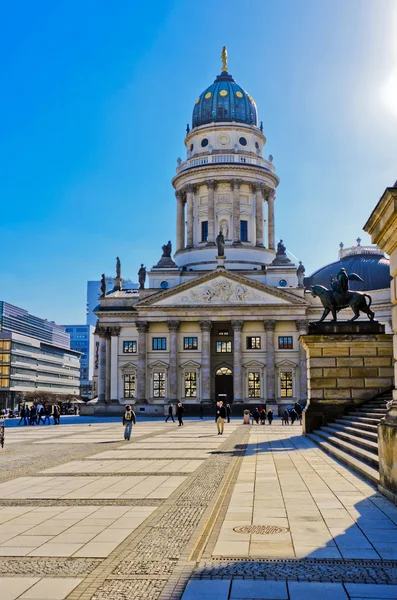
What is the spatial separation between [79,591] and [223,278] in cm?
7075

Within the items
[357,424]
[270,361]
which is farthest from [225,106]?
[357,424]

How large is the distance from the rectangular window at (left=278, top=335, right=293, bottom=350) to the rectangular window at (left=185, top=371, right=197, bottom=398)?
10781mm

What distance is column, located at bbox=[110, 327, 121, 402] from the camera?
263 feet

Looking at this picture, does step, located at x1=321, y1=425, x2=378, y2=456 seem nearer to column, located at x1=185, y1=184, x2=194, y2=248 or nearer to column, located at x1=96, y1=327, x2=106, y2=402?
column, located at x1=96, y1=327, x2=106, y2=402

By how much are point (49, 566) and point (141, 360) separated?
70016 millimetres

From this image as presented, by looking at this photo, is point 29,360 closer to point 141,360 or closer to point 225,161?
point 141,360

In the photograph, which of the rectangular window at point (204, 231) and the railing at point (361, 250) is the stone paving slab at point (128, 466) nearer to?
the rectangular window at point (204, 231)

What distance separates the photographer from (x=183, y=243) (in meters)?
93.8

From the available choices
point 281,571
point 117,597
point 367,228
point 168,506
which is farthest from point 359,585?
point 367,228

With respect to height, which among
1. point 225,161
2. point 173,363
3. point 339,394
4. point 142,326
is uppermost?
point 225,161

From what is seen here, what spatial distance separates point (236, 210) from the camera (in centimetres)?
8906

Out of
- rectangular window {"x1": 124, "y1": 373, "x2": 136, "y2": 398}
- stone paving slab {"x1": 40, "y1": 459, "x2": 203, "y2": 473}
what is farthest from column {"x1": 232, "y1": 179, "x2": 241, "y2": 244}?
stone paving slab {"x1": 40, "y1": 459, "x2": 203, "y2": 473}

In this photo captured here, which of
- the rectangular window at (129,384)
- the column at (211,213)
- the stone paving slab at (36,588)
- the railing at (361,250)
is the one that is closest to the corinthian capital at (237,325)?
the rectangular window at (129,384)

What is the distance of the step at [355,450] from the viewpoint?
614 inches
